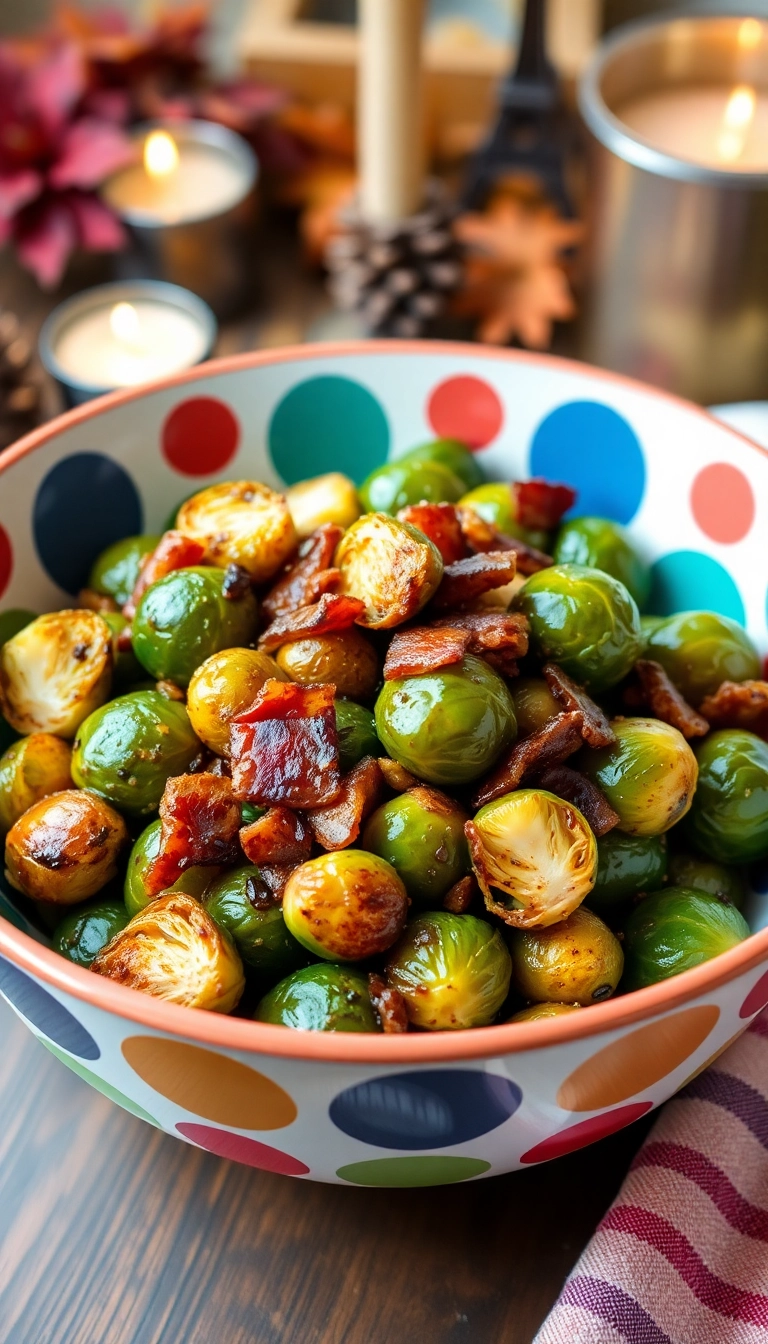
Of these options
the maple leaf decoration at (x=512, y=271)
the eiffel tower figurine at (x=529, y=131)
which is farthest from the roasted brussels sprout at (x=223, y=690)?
the eiffel tower figurine at (x=529, y=131)

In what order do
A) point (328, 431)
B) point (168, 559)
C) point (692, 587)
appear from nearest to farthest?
point (168, 559)
point (692, 587)
point (328, 431)

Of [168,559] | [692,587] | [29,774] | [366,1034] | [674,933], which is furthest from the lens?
[692,587]

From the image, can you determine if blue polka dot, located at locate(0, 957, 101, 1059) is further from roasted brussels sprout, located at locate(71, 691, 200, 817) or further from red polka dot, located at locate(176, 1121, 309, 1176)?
roasted brussels sprout, located at locate(71, 691, 200, 817)

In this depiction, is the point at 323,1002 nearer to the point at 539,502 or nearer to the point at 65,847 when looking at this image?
the point at 65,847

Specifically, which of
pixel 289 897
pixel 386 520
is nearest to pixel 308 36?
pixel 386 520

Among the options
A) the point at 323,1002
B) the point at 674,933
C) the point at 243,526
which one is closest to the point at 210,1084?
the point at 323,1002

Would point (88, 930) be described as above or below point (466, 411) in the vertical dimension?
below

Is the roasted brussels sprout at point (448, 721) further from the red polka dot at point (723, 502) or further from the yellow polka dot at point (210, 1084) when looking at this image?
the red polka dot at point (723, 502)
